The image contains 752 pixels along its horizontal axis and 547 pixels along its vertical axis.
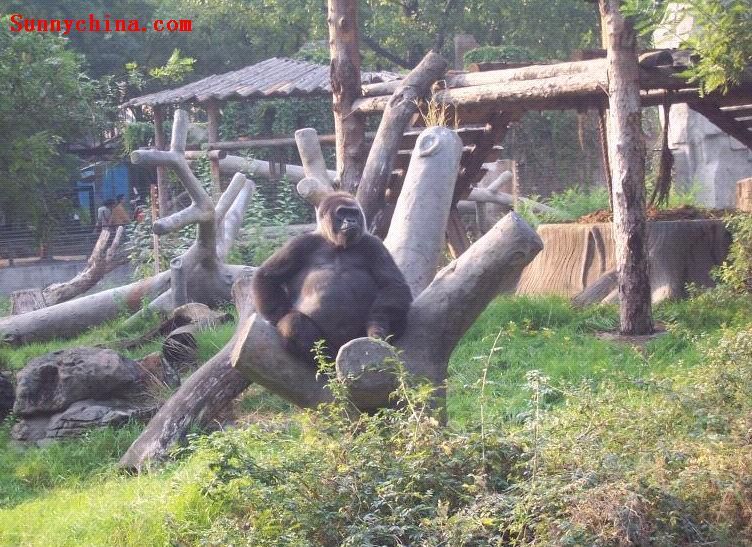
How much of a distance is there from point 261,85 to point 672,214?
409 inches

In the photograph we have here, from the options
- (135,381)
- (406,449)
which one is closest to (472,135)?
(135,381)

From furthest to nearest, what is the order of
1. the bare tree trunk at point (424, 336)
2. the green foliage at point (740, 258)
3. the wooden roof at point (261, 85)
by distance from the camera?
1. the wooden roof at point (261, 85)
2. the green foliage at point (740, 258)
3. the bare tree trunk at point (424, 336)

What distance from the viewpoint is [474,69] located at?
10.7 meters

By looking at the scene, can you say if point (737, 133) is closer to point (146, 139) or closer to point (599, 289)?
point (599, 289)

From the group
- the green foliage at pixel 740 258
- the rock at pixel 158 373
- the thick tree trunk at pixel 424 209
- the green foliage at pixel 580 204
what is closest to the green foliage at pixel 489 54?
the green foliage at pixel 580 204

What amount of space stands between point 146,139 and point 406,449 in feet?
66.3

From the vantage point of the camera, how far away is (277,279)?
6.38m

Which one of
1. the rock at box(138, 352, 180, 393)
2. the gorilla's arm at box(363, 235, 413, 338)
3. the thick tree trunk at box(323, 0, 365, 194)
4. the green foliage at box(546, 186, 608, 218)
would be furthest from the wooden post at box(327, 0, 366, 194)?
the gorilla's arm at box(363, 235, 413, 338)

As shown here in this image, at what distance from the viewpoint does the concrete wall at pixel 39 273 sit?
19552mm

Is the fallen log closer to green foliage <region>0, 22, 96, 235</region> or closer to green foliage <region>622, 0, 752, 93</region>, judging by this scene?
green foliage <region>0, 22, 96, 235</region>

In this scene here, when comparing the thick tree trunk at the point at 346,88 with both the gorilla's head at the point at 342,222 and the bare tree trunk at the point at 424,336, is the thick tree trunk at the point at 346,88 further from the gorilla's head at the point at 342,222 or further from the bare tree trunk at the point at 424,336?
the bare tree trunk at the point at 424,336

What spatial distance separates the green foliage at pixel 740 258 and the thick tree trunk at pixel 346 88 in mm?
3529

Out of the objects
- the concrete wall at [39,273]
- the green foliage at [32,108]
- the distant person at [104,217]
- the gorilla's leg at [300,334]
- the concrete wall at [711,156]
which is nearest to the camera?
the gorilla's leg at [300,334]

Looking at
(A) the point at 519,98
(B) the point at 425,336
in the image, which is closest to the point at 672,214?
(A) the point at 519,98
